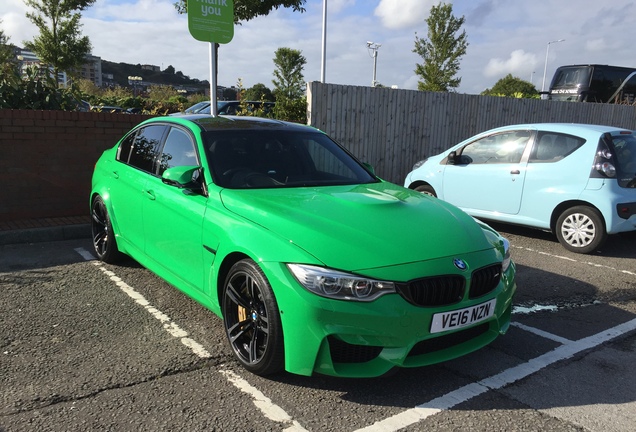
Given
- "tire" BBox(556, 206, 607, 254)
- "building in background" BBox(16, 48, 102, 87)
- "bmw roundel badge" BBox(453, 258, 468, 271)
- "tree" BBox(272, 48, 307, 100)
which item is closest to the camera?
"bmw roundel badge" BBox(453, 258, 468, 271)

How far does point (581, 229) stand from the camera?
6.45 metres

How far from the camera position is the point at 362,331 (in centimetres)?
274

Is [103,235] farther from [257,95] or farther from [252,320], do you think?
[257,95]

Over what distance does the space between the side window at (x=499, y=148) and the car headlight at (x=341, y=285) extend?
5079 mm

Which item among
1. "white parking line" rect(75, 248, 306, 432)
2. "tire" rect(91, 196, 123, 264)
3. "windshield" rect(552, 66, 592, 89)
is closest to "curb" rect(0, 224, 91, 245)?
"tire" rect(91, 196, 123, 264)

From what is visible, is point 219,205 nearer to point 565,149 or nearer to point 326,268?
point 326,268

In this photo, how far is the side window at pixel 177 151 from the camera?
409 centimetres

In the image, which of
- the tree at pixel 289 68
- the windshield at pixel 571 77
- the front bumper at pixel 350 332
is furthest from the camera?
the tree at pixel 289 68

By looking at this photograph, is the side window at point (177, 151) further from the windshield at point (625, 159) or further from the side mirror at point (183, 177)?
the windshield at point (625, 159)

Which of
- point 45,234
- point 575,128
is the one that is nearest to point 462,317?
point 575,128

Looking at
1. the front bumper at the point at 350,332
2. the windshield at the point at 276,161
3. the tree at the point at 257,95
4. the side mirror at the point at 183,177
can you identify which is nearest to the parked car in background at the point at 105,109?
the windshield at the point at 276,161

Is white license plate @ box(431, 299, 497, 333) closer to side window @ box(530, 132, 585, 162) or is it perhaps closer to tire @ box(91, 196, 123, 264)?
tire @ box(91, 196, 123, 264)

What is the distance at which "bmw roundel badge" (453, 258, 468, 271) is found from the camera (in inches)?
117

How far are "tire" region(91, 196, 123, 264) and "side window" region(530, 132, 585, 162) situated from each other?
17.5ft
